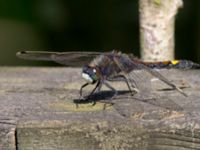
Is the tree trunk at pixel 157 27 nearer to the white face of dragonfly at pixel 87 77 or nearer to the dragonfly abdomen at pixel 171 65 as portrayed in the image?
the dragonfly abdomen at pixel 171 65

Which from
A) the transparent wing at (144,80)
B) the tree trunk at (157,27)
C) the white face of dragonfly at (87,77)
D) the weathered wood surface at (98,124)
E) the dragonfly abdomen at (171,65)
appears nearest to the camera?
the weathered wood surface at (98,124)

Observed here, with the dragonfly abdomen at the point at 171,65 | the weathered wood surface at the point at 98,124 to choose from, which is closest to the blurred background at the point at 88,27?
the dragonfly abdomen at the point at 171,65

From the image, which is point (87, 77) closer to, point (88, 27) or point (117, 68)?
point (117, 68)

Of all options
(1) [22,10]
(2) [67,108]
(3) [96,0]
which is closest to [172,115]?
(2) [67,108]

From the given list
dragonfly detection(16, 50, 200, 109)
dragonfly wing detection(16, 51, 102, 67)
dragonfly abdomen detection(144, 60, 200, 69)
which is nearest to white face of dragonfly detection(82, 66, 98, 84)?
dragonfly detection(16, 50, 200, 109)

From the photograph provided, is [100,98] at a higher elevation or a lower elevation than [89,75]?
lower

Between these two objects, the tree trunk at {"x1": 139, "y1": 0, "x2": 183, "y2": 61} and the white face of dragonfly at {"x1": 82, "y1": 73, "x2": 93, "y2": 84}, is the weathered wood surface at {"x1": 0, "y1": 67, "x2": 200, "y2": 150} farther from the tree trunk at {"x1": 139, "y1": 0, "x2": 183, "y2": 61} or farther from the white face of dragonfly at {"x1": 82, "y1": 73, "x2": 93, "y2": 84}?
the tree trunk at {"x1": 139, "y1": 0, "x2": 183, "y2": 61}

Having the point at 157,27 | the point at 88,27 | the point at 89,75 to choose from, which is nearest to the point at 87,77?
the point at 89,75
